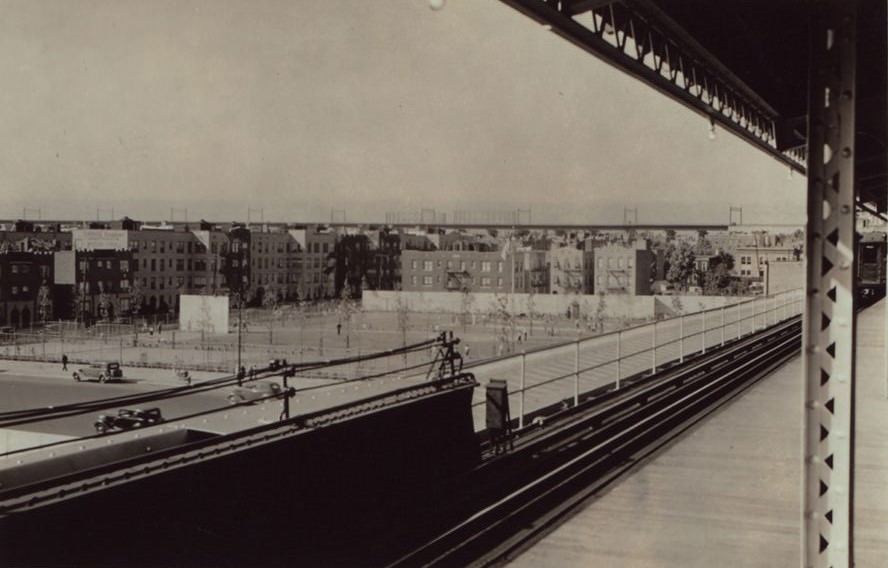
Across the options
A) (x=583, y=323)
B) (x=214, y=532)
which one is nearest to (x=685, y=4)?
(x=214, y=532)

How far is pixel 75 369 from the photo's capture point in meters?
39.6

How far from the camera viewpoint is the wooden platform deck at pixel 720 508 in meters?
4.64

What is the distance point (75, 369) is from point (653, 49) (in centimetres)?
3912

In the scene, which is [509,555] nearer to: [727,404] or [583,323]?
[727,404]

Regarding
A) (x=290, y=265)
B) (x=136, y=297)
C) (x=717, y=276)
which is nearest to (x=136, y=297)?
(x=136, y=297)

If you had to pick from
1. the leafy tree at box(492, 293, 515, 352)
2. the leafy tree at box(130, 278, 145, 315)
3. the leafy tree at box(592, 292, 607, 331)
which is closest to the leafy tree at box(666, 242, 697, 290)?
the leafy tree at box(592, 292, 607, 331)

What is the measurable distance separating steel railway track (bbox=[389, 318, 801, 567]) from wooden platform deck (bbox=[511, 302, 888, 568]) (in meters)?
0.28


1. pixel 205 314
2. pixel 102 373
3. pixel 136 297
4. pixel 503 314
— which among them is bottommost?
pixel 102 373

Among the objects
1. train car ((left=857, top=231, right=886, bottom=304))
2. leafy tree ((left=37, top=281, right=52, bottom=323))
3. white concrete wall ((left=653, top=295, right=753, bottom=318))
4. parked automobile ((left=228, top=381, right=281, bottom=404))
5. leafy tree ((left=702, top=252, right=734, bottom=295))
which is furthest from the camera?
leafy tree ((left=702, top=252, right=734, bottom=295))

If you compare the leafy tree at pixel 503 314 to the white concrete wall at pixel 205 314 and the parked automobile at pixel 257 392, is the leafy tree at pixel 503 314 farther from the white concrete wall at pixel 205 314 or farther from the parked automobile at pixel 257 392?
the parked automobile at pixel 257 392

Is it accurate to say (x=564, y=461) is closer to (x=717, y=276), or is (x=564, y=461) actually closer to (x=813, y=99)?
(x=813, y=99)

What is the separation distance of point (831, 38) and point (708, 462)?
16.5 ft

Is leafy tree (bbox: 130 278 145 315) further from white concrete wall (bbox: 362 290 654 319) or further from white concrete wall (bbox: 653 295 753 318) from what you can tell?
white concrete wall (bbox: 653 295 753 318)

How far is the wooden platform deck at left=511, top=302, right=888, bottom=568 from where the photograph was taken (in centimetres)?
464
